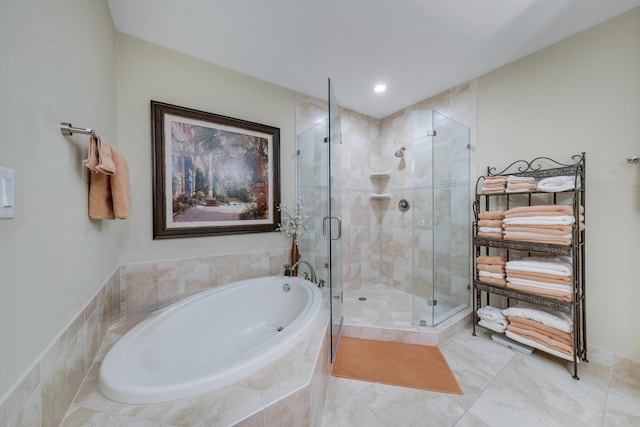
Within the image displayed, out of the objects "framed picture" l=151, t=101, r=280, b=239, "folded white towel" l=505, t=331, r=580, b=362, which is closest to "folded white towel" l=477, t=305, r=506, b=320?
"folded white towel" l=505, t=331, r=580, b=362

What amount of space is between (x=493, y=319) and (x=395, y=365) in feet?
3.20

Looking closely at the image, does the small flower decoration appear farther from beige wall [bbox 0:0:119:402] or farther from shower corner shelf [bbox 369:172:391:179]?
beige wall [bbox 0:0:119:402]

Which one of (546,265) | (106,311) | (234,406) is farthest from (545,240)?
(106,311)

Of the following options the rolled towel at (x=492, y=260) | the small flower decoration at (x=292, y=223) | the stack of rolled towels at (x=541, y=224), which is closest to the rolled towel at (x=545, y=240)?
the stack of rolled towels at (x=541, y=224)

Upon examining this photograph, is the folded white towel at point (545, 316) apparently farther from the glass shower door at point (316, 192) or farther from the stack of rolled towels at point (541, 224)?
the glass shower door at point (316, 192)

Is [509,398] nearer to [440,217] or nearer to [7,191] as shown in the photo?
[440,217]

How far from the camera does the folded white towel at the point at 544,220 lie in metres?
1.51

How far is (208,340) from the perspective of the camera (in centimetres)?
169

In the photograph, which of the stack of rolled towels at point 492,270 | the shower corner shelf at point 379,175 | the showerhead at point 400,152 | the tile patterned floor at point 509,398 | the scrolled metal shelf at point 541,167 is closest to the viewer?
the tile patterned floor at point 509,398

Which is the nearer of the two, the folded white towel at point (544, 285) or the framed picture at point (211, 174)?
the folded white towel at point (544, 285)

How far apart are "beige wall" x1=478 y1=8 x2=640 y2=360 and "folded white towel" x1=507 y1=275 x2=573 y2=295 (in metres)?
0.34

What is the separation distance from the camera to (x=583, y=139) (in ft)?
5.46

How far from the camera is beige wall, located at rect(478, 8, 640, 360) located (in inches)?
58.5

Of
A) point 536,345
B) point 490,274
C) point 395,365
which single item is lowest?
point 395,365
